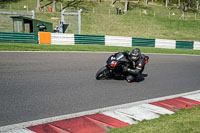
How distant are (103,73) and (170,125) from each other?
4259 millimetres

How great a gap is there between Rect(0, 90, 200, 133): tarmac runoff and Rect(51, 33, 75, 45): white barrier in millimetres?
14033

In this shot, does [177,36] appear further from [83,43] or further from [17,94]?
[17,94]

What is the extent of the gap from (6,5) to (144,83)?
43420 millimetres

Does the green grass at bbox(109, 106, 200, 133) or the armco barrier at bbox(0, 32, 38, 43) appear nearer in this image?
the green grass at bbox(109, 106, 200, 133)

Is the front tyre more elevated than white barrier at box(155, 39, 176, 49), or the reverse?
white barrier at box(155, 39, 176, 49)

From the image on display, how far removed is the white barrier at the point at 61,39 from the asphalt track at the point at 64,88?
7.83 m

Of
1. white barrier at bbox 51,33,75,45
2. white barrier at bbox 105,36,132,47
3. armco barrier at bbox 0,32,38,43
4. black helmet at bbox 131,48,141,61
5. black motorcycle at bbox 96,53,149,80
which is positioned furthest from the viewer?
white barrier at bbox 105,36,132,47

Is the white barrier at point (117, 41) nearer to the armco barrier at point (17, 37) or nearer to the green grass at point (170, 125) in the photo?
the armco barrier at point (17, 37)

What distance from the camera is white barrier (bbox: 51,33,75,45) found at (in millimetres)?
18844

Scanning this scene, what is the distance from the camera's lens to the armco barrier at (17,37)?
17312 mm

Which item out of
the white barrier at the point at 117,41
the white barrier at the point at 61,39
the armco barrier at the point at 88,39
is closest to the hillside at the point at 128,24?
the white barrier at the point at 117,41

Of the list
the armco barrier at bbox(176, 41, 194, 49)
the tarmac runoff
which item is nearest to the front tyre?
the tarmac runoff

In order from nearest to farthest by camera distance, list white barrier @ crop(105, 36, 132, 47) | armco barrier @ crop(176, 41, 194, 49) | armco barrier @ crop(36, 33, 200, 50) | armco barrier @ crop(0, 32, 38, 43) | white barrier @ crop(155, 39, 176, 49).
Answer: armco barrier @ crop(0, 32, 38, 43), armco barrier @ crop(36, 33, 200, 50), white barrier @ crop(105, 36, 132, 47), white barrier @ crop(155, 39, 176, 49), armco barrier @ crop(176, 41, 194, 49)

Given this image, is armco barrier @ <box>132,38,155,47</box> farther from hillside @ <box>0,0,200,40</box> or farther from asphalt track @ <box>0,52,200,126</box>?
hillside @ <box>0,0,200,40</box>
